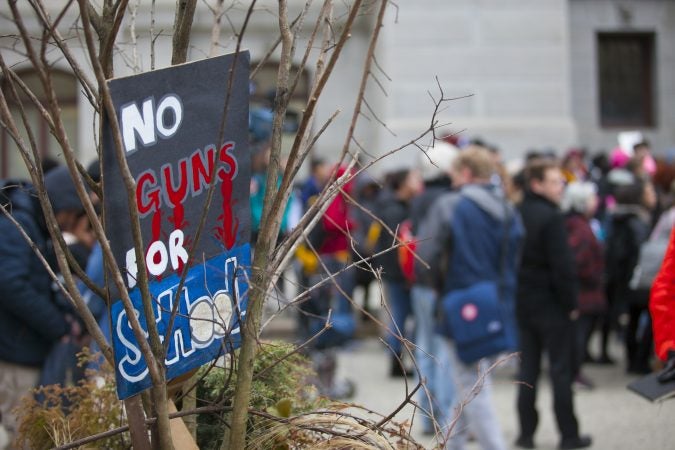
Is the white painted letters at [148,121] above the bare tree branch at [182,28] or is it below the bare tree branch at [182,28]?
below

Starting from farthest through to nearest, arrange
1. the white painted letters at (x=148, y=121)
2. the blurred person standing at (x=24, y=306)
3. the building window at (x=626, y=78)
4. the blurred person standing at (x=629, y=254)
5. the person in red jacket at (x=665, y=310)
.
→ the building window at (x=626, y=78)
the blurred person standing at (x=629, y=254)
the blurred person standing at (x=24, y=306)
the person in red jacket at (x=665, y=310)
the white painted letters at (x=148, y=121)

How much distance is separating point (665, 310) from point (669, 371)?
0.30 meters

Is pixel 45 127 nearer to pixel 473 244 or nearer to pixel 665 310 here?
pixel 473 244

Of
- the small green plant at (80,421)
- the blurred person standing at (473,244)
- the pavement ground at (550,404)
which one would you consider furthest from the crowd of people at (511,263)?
the small green plant at (80,421)

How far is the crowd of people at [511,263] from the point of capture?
657 cm

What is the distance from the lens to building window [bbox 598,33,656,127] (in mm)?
18922

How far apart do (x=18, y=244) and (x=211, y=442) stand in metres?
2.85

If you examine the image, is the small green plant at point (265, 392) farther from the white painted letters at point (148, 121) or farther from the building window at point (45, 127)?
the building window at point (45, 127)

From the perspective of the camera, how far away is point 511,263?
6766 millimetres

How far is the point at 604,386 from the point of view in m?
9.66

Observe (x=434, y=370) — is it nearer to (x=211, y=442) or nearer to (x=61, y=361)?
(x=61, y=361)

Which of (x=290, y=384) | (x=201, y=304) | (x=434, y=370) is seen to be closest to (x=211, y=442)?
(x=290, y=384)

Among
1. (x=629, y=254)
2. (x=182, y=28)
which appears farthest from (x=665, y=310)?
(x=629, y=254)

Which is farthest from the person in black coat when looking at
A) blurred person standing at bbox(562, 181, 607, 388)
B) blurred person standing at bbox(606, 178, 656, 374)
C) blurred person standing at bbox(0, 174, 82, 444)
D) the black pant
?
blurred person standing at bbox(0, 174, 82, 444)
